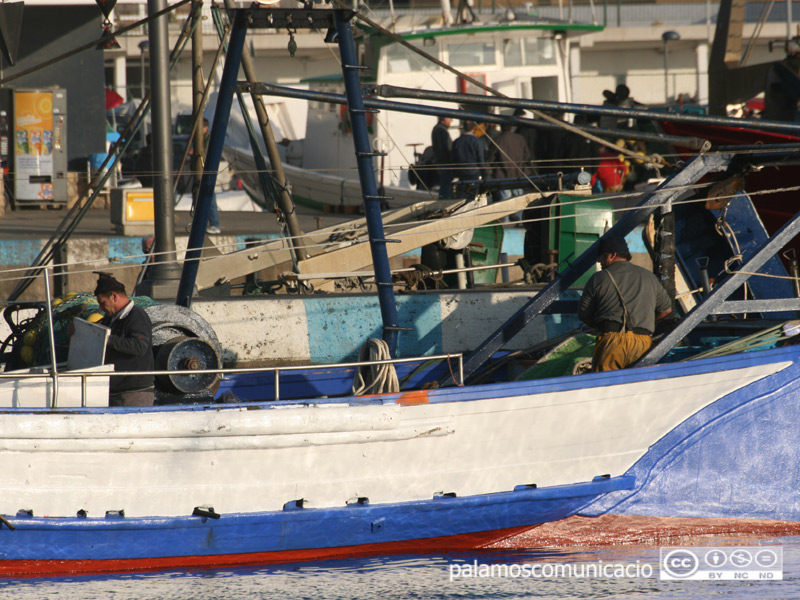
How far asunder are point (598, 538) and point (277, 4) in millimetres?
4495

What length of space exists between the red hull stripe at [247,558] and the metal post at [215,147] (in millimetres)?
2194

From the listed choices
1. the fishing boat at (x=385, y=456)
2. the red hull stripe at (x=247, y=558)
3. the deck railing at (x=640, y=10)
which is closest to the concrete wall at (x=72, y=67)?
the fishing boat at (x=385, y=456)

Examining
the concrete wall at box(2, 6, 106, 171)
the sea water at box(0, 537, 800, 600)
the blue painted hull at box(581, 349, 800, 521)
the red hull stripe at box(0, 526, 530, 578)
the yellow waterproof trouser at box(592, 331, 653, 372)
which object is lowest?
the sea water at box(0, 537, 800, 600)

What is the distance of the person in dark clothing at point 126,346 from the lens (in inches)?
271

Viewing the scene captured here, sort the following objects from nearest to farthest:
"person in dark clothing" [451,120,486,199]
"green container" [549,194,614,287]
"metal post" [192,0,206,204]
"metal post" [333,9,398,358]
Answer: "metal post" [333,9,398,358] < "metal post" [192,0,206,204] < "green container" [549,194,614,287] < "person in dark clothing" [451,120,486,199]

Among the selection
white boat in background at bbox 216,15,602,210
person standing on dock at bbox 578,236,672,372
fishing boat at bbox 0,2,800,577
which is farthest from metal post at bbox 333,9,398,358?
white boat in background at bbox 216,15,602,210

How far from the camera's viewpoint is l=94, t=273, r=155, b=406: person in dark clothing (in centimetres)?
689

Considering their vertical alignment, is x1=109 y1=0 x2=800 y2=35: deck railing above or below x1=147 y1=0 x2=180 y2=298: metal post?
above

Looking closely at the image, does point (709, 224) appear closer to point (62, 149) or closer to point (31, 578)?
point (31, 578)

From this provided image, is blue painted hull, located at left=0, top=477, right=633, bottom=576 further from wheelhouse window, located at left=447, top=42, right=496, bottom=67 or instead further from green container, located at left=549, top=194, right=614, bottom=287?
wheelhouse window, located at left=447, top=42, right=496, bottom=67

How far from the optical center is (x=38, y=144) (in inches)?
690

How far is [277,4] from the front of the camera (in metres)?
7.48

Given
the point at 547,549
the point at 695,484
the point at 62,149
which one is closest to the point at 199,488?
the point at 547,549

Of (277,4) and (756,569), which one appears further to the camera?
(277,4)
